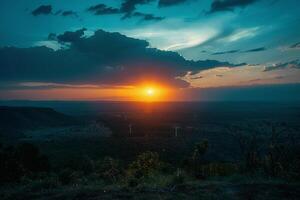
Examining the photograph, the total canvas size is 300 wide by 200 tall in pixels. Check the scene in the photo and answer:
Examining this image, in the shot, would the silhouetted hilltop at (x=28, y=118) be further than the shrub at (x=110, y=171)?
Yes

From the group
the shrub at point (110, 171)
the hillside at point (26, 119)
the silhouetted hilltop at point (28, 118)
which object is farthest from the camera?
the silhouetted hilltop at point (28, 118)

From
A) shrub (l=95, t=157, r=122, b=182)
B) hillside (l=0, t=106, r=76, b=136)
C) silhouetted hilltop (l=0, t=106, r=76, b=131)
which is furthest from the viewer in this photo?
silhouetted hilltop (l=0, t=106, r=76, b=131)

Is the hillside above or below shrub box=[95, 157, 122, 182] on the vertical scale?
below

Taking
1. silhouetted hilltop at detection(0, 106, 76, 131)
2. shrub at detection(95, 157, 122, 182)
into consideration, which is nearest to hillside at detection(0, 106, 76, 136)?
silhouetted hilltop at detection(0, 106, 76, 131)

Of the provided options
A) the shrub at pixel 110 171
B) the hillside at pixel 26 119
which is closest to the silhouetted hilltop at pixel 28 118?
the hillside at pixel 26 119

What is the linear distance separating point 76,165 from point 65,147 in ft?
129

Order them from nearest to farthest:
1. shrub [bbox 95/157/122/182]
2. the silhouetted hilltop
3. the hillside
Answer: shrub [bbox 95/157/122/182]
the hillside
the silhouetted hilltop

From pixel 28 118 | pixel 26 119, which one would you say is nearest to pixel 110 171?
pixel 26 119

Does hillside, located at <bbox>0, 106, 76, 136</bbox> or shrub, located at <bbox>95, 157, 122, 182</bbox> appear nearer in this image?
shrub, located at <bbox>95, 157, 122, 182</bbox>

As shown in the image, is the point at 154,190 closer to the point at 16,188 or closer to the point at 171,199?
the point at 171,199

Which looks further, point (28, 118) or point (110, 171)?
point (28, 118)

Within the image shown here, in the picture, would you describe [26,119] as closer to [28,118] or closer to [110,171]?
[28,118]

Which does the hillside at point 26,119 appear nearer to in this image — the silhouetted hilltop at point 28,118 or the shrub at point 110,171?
the silhouetted hilltop at point 28,118

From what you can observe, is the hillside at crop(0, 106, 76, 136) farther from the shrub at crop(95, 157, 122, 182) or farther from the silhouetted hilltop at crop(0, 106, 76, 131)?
the shrub at crop(95, 157, 122, 182)
